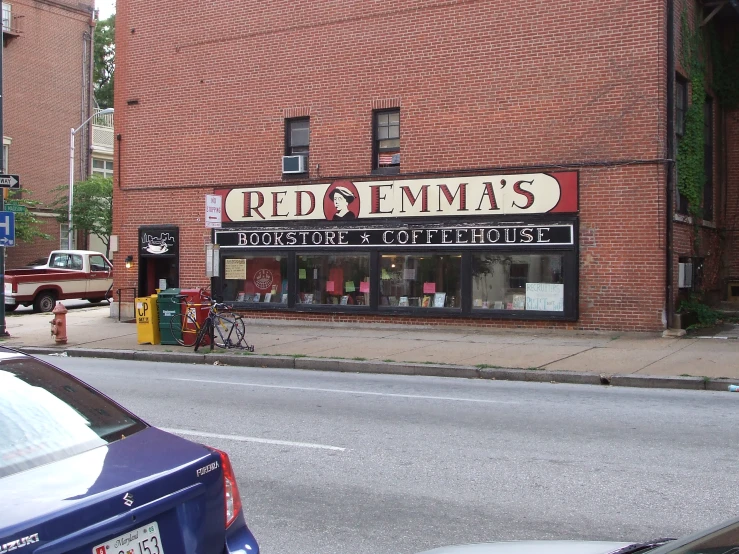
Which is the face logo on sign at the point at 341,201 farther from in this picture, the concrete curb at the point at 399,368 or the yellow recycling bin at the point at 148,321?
the concrete curb at the point at 399,368

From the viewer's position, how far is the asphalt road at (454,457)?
5234 millimetres

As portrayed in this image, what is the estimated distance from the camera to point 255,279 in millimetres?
20594

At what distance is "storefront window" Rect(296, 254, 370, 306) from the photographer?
62.7ft

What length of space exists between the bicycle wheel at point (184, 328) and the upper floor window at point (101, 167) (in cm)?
2918

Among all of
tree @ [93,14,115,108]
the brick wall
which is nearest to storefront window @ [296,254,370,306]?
the brick wall

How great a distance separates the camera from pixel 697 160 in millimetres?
17688

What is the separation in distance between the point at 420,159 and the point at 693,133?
6.22 metres

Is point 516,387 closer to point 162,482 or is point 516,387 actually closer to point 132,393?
point 132,393

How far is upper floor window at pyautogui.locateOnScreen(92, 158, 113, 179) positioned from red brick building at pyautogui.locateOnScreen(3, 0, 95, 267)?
5.11 ft

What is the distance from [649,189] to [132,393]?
1103 cm

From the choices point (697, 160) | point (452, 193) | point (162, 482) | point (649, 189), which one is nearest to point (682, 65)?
point (697, 160)

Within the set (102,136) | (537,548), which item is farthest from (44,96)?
(537,548)

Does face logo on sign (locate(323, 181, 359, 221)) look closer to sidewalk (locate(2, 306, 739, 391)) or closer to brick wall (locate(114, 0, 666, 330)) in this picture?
brick wall (locate(114, 0, 666, 330))

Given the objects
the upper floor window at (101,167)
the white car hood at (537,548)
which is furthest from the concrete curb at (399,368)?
the upper floor window at (101,167)
